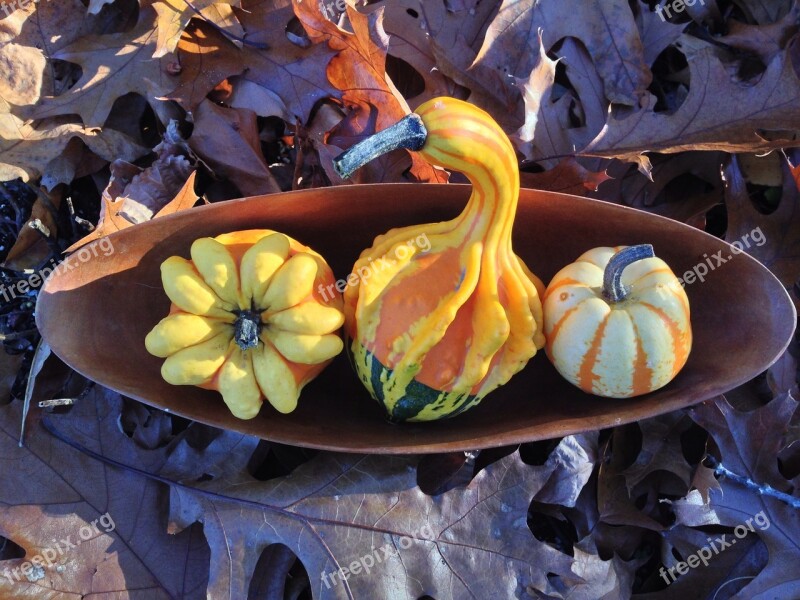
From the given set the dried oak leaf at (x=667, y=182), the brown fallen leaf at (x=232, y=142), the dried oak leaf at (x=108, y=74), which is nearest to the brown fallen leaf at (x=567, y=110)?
the dried oak leaf at (x=667, y=182)

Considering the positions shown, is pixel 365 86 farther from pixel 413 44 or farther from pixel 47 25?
pixel 47 25

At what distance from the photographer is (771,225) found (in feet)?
7.70

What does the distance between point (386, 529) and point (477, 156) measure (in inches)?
44.8

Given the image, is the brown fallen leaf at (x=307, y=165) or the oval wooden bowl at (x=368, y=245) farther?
the brown fallen leaf at (x=307, y=165)

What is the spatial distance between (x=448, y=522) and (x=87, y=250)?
133cm

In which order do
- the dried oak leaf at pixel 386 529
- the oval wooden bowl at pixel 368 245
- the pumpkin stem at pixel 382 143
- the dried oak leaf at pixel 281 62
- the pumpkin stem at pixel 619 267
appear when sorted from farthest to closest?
the dried oak leaf at pixel 281 62
the dried oak leaf at pixel 386 529
the oval wooden bowl at pixel 368 245
the pumpkin stem at pixel 619 267
the pumpkin stem at pixel 382 143

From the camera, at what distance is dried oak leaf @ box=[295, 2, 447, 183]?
2170mm

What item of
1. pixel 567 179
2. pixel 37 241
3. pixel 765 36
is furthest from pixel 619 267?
pixel 37 241

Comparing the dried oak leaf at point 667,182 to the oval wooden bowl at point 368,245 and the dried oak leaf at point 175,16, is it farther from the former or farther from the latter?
the dried oak leaf at point 175,16

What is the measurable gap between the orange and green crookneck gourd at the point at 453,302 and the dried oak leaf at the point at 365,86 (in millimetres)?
458

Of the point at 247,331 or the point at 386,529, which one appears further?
the point at 386,529

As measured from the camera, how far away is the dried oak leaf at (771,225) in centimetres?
233

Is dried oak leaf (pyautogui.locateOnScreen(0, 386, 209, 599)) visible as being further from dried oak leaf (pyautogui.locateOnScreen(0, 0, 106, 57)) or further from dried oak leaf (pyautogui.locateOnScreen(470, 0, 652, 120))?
dried oak leaf (pyautogui.locateOnScreen(470, 0, 652, 120))

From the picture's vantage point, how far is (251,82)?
2.41 meters
